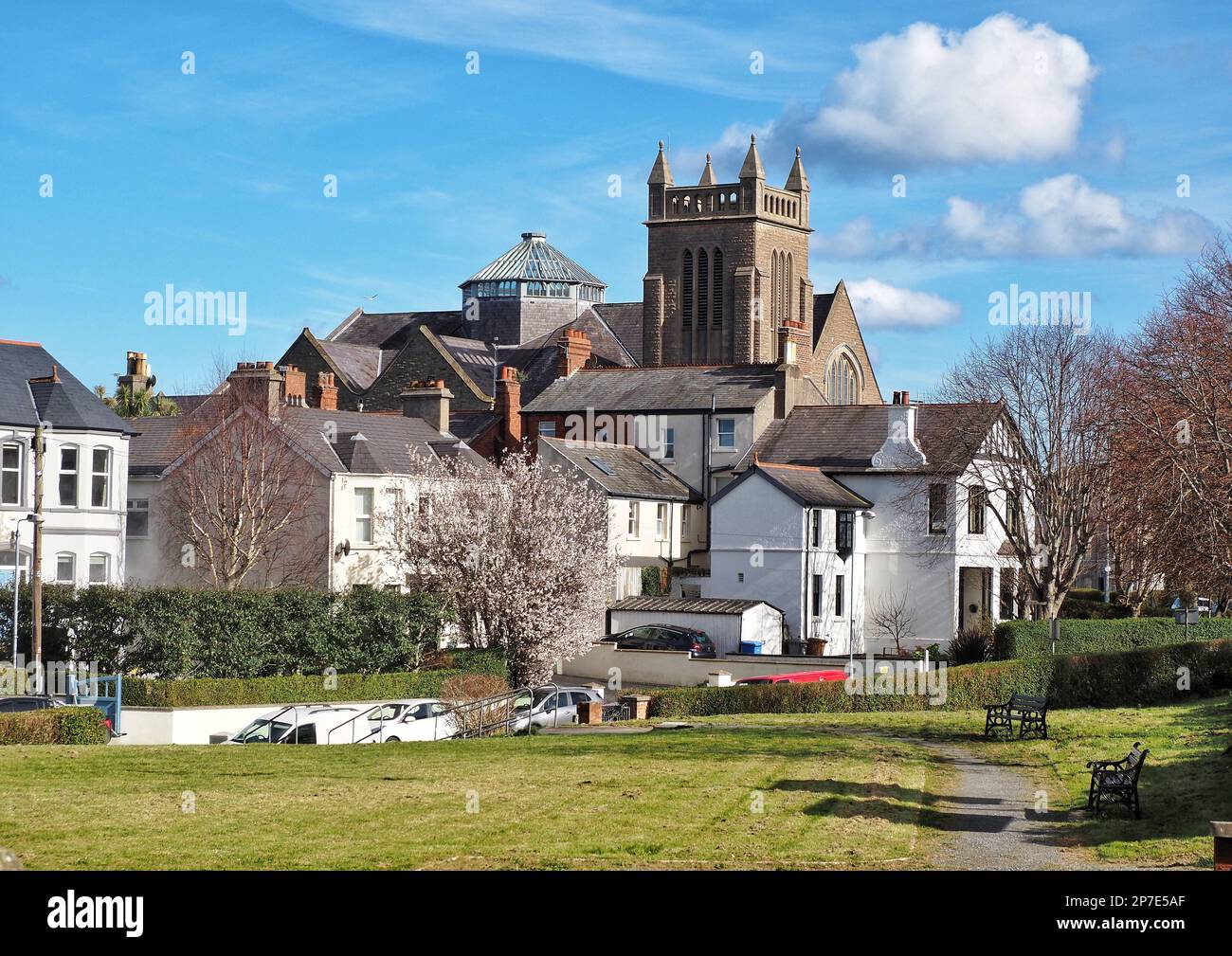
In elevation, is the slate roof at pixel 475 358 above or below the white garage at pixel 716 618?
above

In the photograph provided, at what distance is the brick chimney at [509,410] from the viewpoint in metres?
67.2

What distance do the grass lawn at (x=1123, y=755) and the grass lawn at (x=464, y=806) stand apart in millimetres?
2104

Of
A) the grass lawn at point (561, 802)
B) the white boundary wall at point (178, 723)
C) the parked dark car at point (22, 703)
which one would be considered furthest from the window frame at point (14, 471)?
the grass lawn at point (561, 802)

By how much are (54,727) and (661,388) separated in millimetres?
43414

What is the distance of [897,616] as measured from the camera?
60.0 metres

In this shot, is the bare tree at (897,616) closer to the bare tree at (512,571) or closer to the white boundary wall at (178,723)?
the bare tree at (512,571)

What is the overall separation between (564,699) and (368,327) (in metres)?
67.2

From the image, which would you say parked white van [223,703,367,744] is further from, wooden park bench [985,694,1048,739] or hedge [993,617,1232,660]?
hedge [993,617,1232,660]

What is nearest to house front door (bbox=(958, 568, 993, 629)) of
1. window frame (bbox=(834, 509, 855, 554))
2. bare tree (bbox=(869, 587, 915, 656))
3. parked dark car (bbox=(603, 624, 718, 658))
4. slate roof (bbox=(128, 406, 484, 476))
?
bare tree (bbox=(869, 587, 915, 656))

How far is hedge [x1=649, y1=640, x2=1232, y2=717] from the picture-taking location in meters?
37.8

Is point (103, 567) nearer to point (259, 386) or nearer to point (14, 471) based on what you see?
point (14, 471)

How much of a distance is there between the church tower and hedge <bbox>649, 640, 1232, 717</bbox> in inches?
1992

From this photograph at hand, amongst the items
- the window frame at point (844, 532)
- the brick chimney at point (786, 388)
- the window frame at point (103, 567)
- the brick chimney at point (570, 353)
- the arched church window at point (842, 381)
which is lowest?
the window frame at point (103, 567)
